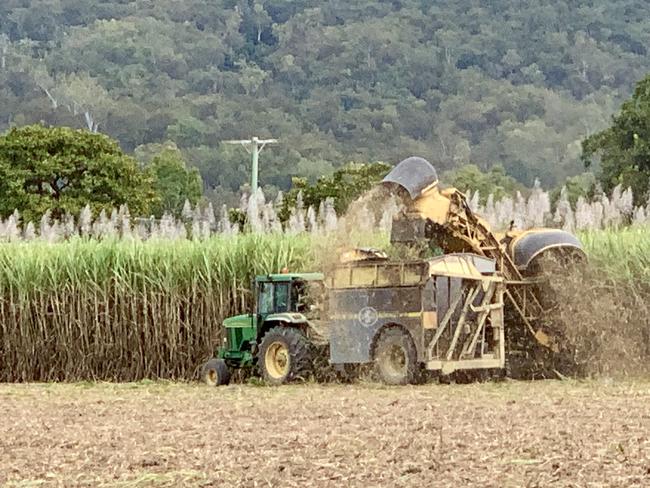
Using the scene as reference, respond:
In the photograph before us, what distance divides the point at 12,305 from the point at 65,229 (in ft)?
9.97

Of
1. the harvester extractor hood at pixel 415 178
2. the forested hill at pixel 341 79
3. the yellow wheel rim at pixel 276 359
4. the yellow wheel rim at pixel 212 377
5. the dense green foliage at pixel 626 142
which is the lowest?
the yellow wheel rim at pixel 212 377

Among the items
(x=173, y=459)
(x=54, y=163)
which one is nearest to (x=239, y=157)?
(x=54, y=163)

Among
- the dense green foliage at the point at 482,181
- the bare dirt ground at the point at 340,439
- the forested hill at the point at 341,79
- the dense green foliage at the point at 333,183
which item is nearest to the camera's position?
the bare dirt ground at the point at 340,439

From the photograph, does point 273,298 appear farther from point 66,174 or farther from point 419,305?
point 66,174

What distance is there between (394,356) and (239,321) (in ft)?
7.94

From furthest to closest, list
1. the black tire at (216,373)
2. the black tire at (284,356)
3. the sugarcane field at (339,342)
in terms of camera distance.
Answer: the black tire at (216,373) → the black tire at (284,356) → the sugarcane field at (339,342)

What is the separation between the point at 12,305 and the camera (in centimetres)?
1872

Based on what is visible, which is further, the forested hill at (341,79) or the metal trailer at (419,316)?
the forested hill at (341,79)

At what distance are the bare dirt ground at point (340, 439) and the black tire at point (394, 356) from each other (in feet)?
2.90

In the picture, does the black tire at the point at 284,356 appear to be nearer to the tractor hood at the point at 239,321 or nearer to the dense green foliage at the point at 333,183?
the tractor hood at the point at 239,321

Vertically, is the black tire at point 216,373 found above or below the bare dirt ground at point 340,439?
above

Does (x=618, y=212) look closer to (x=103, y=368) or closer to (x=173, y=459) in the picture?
(x=103, y=368)

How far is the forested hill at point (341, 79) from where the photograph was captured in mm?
87812

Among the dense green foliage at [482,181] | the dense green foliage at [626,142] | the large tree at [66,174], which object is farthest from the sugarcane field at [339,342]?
the dense green foliage at [482,181]
